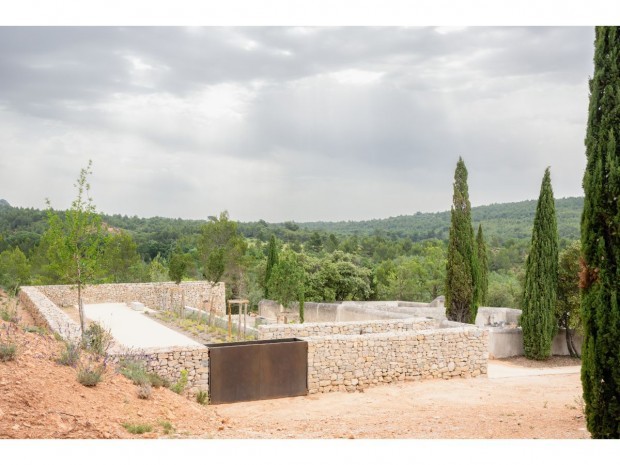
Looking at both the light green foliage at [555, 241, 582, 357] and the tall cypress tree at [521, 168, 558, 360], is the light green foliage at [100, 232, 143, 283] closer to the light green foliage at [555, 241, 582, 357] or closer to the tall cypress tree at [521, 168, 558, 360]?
the tall cypress tree at [521, 168, 558, 360]

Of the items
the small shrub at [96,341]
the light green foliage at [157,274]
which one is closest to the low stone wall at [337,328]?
the small shrub at [96,341]

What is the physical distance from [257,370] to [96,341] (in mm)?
3105

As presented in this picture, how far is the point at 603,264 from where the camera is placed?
279 inches

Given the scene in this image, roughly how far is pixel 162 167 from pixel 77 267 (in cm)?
684

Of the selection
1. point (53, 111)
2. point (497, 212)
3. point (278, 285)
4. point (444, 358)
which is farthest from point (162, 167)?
point (497, 212)

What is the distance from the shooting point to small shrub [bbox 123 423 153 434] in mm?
6949

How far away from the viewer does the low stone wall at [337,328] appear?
46.4ft

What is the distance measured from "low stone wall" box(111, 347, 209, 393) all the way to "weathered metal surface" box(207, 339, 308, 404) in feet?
0.47

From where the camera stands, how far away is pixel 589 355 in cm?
724

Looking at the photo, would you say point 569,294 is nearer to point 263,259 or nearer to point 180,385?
point 180,385

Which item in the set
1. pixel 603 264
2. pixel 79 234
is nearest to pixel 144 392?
pixel 79 234

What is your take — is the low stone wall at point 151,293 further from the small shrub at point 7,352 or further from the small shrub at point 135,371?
the small shrub at point 7,352

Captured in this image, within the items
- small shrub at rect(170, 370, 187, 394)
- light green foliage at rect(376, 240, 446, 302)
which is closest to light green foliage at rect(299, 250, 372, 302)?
light green foliage at rect(376, 240, 446, 302)

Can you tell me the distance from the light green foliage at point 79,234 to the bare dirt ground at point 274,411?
3.47 m
